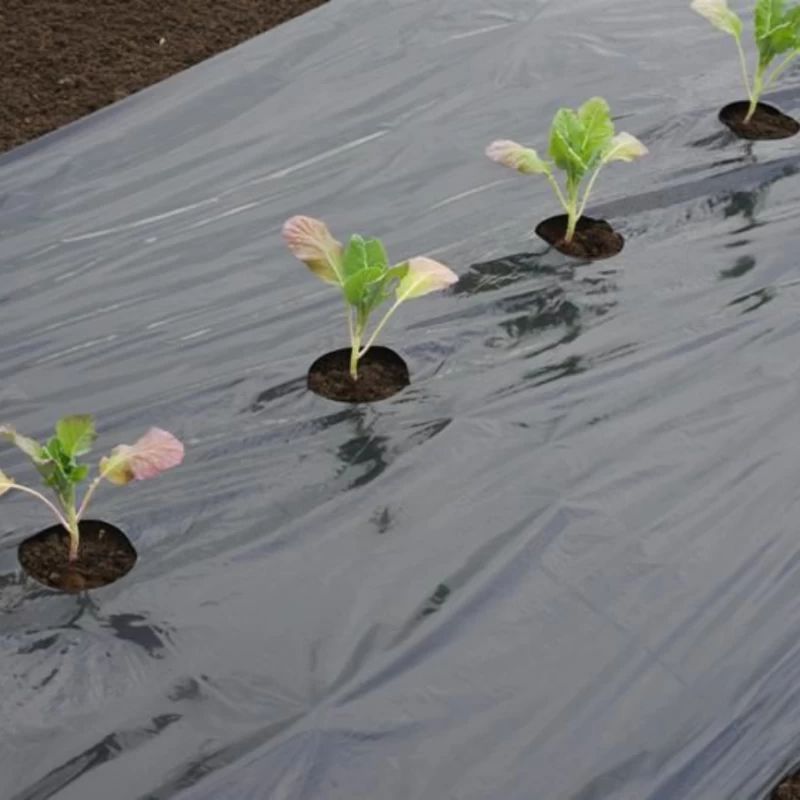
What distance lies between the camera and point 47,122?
109 inches

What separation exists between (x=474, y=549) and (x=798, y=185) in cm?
120

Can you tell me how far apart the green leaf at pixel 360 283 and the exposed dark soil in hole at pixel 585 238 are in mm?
518

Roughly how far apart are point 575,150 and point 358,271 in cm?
58

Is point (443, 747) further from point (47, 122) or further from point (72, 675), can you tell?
point (47, 122)

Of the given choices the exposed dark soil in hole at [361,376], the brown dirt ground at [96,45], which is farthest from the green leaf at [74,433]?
the brown dirt ground at [96,45]

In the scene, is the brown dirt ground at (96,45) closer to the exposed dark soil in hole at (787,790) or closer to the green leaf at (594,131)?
the green leaf at (594,131)

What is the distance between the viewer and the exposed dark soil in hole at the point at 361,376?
77.6 inches

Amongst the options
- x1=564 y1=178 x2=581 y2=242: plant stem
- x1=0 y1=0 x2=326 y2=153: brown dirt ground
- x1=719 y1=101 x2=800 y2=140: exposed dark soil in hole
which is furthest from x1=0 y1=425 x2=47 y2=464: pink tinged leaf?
x1=719 y1=101 x2=800 y2=140: exposed dark soil in hole

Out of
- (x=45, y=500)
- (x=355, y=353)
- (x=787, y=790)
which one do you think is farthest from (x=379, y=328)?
(x=787, y=790)

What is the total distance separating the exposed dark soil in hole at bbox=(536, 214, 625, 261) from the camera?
2.29m

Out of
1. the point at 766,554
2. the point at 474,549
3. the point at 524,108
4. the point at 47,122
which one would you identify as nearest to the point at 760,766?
the point at 766,554

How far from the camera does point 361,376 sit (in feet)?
6.58

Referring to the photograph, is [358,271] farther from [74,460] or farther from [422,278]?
[74,460]

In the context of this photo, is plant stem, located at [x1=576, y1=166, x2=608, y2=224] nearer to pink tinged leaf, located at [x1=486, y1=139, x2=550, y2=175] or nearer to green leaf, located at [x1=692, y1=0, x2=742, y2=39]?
pink tinged leaf, located at [x1=486, y1=139, x2=550, y2=175]
